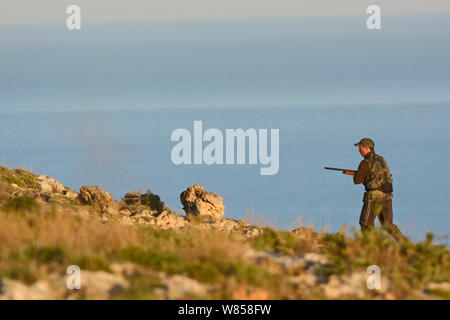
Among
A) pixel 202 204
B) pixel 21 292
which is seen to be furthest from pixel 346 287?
pixel 202 204

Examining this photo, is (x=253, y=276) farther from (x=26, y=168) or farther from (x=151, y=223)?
(x=26, y=168)

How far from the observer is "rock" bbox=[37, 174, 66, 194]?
25.1 meters

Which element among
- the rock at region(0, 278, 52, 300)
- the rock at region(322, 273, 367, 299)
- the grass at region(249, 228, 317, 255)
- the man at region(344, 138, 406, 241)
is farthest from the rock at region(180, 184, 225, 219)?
the rock at region(0, 278, 52, 300)

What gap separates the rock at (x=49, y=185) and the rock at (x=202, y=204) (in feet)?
11.5

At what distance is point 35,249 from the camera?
13.4 metres

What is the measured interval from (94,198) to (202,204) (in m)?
3.19

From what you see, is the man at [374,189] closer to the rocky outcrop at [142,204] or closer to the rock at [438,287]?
the rock at [438,287]

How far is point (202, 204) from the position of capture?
81.0 ft

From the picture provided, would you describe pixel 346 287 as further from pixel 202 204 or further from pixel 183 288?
Answer: pixel 202 204

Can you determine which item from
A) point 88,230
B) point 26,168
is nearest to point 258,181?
point 26,168

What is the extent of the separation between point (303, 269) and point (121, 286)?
2877 millimetres

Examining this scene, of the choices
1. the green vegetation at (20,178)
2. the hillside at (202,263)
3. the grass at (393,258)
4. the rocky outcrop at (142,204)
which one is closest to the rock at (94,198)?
the rocky outcrop at (142,204)

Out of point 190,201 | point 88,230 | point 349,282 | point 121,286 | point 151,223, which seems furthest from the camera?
point 190,201

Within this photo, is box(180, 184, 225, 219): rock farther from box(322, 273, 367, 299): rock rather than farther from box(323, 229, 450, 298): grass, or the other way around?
box(322, 273, 367, 299): rock
